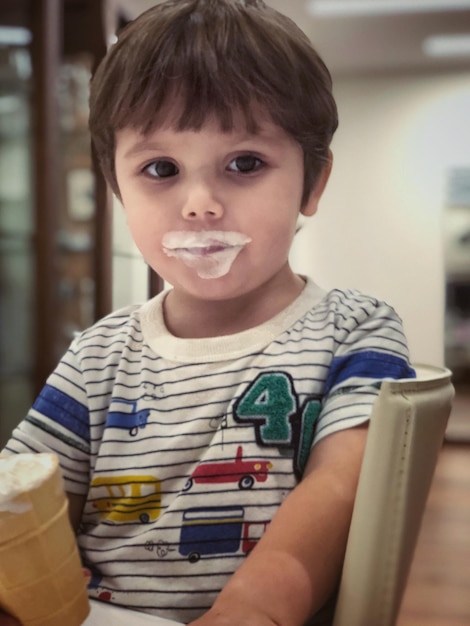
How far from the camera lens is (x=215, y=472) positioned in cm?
49

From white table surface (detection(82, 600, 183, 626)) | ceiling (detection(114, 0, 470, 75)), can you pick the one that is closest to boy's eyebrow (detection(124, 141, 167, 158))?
white table surface (detection(82, 600, 183, 626))

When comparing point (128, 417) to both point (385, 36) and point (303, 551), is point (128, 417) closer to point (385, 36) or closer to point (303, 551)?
point (303, 551)

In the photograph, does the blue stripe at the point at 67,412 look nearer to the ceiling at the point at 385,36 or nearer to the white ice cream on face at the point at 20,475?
the white ice cream on face at the point at 20,475

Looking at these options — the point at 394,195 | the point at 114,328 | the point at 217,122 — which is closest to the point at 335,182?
the point at 394,195

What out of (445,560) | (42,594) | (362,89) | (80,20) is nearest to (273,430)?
(42,594)

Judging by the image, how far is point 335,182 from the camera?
2.43m

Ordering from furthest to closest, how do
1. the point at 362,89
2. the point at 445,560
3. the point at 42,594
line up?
1. the point at 362,89
2. the point at 445,560
3. the point at 42,594

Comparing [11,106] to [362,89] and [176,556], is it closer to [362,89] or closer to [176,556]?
[362,89]

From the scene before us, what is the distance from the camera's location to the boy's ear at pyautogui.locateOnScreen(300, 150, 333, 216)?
50cm

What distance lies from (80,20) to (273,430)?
1.62 m

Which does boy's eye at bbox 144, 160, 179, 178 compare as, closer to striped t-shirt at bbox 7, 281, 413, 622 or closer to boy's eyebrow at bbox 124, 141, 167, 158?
boy's eyebrow at bbox 124, 141, 167, 158

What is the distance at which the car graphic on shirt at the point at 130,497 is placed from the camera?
507mm

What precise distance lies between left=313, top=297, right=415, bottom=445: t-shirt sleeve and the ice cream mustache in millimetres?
120

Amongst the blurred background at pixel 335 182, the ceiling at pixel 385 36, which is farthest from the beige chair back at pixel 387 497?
the ceiling at pixel 385 36
